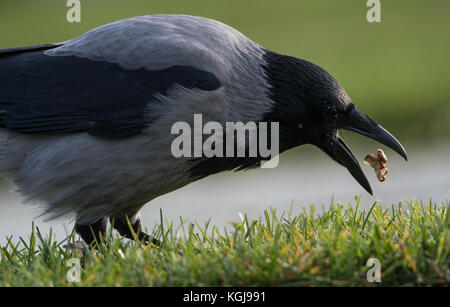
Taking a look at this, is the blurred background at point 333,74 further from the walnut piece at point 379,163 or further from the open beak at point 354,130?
the open beak at point 354,130

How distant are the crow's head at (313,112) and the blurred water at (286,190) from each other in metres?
→ 2.65

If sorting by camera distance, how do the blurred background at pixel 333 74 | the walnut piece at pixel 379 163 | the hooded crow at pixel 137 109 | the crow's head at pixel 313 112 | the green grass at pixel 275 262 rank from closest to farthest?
the green grass at pixel 275 262 < the hooded crow at pixel 137 109 < the crow's head at pixel 313 112 < the walnut piece at pixel 379 163 < the blurred background at pixel 333 74

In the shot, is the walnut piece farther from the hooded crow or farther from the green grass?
the green grass

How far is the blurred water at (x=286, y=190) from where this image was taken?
8297 millimetres

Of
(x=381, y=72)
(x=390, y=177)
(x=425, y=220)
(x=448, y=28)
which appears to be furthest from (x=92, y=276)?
(x=448, y=28)

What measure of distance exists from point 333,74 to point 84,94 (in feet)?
29.7

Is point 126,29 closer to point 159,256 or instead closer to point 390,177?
point 159,256

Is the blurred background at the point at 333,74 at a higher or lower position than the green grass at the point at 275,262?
higher

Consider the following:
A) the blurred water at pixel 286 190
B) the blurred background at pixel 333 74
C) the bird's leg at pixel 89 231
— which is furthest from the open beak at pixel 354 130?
the blurred water at pixel 286 190

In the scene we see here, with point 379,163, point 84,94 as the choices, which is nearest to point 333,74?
point 379,163

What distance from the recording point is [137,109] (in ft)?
16.1

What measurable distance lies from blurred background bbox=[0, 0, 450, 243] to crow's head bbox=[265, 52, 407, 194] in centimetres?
48
